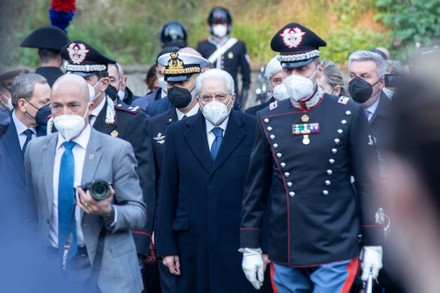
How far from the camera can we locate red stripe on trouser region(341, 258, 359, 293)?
262 inches

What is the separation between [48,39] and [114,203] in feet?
15.8

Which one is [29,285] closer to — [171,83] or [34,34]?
[171,83]

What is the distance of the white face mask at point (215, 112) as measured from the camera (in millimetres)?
7844

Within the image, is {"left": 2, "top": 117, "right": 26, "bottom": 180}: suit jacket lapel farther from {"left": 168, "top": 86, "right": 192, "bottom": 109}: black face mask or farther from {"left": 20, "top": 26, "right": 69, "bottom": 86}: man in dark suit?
{"left": 20, "top": 26, "right": 69, "bottom": 86}: man in dark suit

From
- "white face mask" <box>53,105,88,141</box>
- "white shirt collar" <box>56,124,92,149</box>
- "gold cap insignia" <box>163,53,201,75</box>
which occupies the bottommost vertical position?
"white shirt collar" <box>56,124,92,149</box>

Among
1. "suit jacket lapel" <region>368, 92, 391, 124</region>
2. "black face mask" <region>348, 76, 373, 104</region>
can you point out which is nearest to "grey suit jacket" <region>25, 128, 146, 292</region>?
"suit jacket lapel" <region>368, 92, 391, 124</region>

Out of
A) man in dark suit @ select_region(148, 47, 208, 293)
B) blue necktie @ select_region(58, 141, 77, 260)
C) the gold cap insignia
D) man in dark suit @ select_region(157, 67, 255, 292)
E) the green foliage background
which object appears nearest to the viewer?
blue necktie @ select_region(58, 141, 77, 260)

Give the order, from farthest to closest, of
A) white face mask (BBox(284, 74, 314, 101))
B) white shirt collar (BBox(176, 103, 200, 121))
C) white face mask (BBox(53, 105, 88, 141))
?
white shirt collar (BBox(176, 103, 200, 121)), white face mask (BBox(284, 74, 314, 101)), white face mask (BBox(53, 105, 88, 141))

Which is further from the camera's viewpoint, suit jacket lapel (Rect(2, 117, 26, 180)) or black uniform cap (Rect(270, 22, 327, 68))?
suit jacket lapel (Rect(2, 117, 26, 180))

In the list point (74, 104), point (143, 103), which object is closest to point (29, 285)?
point (74, 104)

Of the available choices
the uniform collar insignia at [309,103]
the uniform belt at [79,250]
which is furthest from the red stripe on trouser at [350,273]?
the uniform belt at [79,250]

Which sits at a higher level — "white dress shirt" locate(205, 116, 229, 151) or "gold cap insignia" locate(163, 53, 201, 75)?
"gold cap insignia" locate(163, 53, 201, 75)

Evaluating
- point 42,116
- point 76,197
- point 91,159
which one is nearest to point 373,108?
point 42,116

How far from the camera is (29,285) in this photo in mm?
3867
